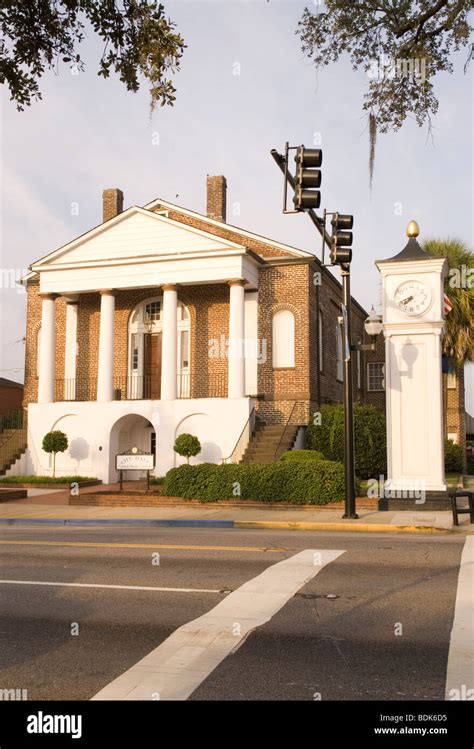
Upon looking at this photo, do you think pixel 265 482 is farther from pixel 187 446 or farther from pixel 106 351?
pixel 106 351

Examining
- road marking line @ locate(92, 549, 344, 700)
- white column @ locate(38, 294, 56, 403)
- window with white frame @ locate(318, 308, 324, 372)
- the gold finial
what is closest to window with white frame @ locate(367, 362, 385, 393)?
window with white frame @ locate(318, 308, 324, 372)

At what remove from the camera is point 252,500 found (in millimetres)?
17547

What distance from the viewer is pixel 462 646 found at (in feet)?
19.1

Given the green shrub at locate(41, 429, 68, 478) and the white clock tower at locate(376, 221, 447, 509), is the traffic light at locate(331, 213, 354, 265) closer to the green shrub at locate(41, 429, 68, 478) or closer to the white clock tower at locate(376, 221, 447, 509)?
the white clock tower at locate(376, 221, 447, 509)

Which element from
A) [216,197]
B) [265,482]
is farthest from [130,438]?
[265,482]

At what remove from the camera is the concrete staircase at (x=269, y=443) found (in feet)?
72.8

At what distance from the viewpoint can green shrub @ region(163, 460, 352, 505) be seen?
55.8 ft

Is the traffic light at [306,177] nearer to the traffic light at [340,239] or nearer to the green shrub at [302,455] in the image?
the traffic light at [340,239]

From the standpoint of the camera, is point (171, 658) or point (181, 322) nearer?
point (171, 658)

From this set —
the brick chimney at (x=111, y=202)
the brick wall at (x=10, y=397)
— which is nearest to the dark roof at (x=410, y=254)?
the brick chimney at (x=111, y=202)

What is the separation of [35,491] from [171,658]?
18667 millimetres

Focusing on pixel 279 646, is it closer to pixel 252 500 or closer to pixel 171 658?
pixel 171 658

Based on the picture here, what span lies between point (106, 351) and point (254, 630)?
19698 millimetres
